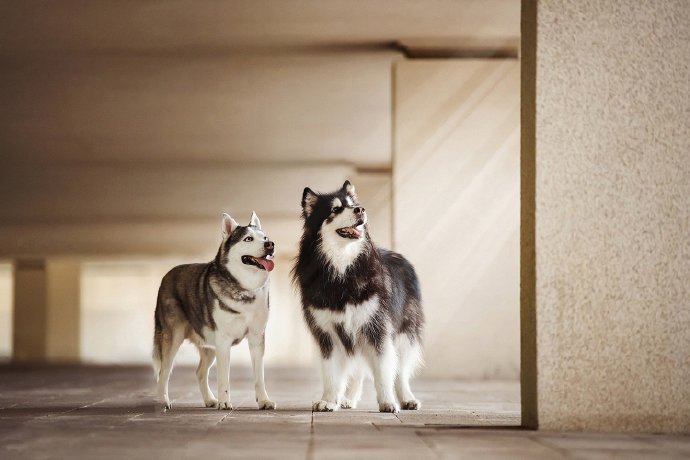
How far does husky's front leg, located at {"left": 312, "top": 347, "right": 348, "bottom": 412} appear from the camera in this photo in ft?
20.4

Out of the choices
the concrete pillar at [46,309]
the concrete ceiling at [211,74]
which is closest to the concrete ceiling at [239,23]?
the concrete ceiling at [211,74]

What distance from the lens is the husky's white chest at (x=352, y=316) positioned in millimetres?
6090

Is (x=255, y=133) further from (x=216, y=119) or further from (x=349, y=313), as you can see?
(x=349, y=313)

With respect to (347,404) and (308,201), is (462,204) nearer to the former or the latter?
(347,404)

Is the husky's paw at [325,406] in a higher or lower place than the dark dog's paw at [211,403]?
higher

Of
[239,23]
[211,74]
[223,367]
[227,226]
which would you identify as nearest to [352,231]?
[227,226]

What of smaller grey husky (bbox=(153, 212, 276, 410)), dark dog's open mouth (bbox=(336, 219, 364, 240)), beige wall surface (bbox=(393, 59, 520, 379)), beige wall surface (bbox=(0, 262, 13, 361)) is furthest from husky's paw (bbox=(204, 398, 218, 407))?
beige wall surface (bbox=(0, 262, 13, 361))

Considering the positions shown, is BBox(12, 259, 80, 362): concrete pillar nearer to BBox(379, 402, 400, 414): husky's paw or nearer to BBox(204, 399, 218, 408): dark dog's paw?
BBox(204, 399, 218, 408): dark dog's paw

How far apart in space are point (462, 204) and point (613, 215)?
20.5ft

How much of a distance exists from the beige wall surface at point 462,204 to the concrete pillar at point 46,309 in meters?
22.5

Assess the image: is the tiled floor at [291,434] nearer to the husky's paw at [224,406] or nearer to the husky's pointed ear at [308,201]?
the husky's paw at [224,406]

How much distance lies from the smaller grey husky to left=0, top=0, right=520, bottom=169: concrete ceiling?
12.5 feet

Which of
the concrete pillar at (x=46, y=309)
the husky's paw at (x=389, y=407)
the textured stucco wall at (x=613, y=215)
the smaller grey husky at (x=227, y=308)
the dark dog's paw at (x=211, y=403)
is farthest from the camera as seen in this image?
the concrete pillar at (x=46, y=309)

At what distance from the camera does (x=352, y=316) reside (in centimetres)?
609
